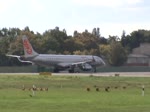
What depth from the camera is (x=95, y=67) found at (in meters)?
122

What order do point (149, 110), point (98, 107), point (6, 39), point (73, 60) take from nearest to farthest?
point (149, 110)
point (98, 107)
point (73, 60)
point (6, 39)

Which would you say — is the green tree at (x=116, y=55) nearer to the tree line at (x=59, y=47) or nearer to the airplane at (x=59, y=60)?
the tree line at (x=59, y=47)

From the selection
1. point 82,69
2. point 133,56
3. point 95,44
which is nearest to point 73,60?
point 82,69

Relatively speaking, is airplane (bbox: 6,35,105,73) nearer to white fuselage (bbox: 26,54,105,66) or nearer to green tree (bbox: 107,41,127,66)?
white fuselage (bbox: 26,54,105,66)

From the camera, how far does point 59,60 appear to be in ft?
384

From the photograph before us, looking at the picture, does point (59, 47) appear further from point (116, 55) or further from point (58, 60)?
point (58, 60)

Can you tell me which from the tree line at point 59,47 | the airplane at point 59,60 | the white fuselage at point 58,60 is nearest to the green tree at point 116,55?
the tree line at point 59,47

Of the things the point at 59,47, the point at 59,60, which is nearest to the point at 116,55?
the point at 59,47

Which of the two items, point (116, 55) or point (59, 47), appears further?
point (59, 47)

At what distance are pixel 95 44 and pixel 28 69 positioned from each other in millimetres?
66041

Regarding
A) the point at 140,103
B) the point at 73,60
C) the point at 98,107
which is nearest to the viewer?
the point at 98,107

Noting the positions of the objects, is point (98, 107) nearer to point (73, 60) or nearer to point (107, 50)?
point (73, 60)

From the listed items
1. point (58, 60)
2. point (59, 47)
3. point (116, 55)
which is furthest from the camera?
point (59, 47)

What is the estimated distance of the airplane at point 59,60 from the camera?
379 feet
